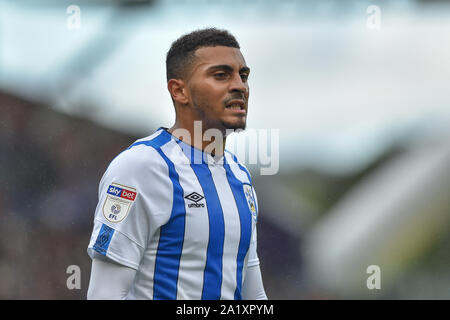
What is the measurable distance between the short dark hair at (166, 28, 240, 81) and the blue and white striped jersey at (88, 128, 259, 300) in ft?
0.90

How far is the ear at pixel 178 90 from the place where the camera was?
5.71ft

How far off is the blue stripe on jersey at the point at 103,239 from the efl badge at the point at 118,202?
1.1 inches

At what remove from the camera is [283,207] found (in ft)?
13.5

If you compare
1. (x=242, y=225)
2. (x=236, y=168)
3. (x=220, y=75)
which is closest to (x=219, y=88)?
(x=220, y=75)

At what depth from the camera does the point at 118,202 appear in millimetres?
1478

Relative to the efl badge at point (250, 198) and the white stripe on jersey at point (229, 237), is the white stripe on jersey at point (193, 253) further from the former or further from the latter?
the efl badge at point (250, 198)

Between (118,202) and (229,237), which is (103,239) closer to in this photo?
(118,202)

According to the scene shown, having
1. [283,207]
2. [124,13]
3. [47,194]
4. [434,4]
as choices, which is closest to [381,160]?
[283,207]

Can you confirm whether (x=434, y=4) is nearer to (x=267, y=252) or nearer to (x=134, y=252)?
(x=267, y=252)

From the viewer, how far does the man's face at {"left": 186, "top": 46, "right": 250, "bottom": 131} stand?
1.67m

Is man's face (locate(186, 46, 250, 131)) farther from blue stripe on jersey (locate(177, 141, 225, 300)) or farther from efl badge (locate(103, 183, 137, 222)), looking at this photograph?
efl badge (locate(103, 183, 137, 222))

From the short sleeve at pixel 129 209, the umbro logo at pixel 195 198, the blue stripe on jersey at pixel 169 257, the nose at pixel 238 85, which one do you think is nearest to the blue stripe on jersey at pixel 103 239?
the short sleeve at pixel 129 209

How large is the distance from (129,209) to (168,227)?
13cm

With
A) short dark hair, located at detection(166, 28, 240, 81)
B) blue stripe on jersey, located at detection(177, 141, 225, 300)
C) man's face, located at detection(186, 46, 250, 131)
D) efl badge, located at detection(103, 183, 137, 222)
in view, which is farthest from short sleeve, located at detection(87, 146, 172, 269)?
short dark hair, located at detection(166, 28, 240, 81)
